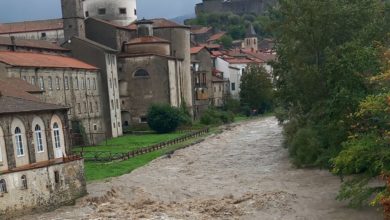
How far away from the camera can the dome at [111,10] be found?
3548 inches

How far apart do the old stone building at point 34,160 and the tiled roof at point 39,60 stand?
19.0 metres

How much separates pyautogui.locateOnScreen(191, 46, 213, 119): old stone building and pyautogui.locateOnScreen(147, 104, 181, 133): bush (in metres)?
17.4

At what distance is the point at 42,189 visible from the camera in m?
30.5

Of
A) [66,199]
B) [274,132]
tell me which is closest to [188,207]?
[66,199]

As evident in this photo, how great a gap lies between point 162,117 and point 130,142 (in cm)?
1018

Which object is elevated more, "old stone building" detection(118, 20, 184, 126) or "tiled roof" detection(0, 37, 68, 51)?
"tiled roof" detection(0, 37, 68, 51)

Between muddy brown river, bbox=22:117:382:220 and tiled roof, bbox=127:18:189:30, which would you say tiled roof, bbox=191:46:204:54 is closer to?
tiled roof, bbox=127:18:189:30

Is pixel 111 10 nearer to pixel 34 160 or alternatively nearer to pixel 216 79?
pixel 216 79

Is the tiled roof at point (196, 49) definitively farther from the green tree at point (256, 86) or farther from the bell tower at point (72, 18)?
the bell tower at point (72, 18)

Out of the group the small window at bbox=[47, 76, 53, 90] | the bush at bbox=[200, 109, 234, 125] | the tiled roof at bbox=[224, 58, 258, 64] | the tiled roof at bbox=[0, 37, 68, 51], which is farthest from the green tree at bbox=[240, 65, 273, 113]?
the small window at bbox=[47, 76, 53, 90]

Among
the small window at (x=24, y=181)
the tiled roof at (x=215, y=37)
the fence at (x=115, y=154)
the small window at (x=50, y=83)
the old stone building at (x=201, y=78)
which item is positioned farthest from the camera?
the tiled roof at (x=215, y=37)

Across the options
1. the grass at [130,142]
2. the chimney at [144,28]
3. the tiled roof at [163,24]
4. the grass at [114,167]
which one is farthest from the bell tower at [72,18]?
the grass at [114,167]

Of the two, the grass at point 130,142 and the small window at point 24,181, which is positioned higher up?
the small window at point 24,181

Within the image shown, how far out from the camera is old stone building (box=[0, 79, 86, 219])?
2925 centimetres
